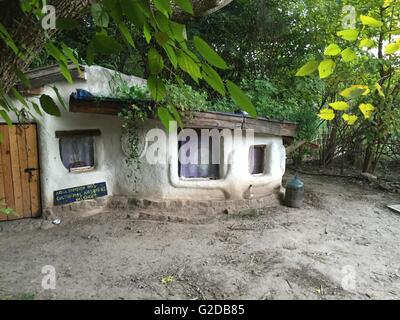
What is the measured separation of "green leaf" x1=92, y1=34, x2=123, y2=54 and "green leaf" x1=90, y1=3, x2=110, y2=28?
45mm

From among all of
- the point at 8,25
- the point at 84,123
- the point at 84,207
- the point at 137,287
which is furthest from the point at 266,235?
the point at 8,25

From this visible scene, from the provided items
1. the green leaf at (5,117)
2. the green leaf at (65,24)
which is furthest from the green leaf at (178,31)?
the green leaf at (5,117)

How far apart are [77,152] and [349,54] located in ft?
16.7

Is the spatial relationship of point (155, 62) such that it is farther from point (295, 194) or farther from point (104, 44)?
point (295, 194)

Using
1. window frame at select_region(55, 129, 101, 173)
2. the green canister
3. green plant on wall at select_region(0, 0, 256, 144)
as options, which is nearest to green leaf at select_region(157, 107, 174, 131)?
green plant on wall at select_region(0, 0, 256, 144)

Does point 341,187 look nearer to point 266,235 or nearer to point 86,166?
point 266,235

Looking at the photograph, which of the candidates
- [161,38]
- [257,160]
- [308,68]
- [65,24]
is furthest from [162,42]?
[257,160]

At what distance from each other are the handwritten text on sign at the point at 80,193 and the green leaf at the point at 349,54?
199 inches

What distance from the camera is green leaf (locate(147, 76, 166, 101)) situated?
612 mm

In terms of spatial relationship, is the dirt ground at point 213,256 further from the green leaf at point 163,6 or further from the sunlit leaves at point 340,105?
the green leaf at point 163,6

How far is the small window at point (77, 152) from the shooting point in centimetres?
504

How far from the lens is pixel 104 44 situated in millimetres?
592

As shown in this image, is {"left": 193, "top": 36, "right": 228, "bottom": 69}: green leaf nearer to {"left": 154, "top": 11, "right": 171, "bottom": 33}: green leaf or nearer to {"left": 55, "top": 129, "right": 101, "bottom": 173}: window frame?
{"left": 154, "top": 11, "right": 171, "bottom": 33}: green leaf
